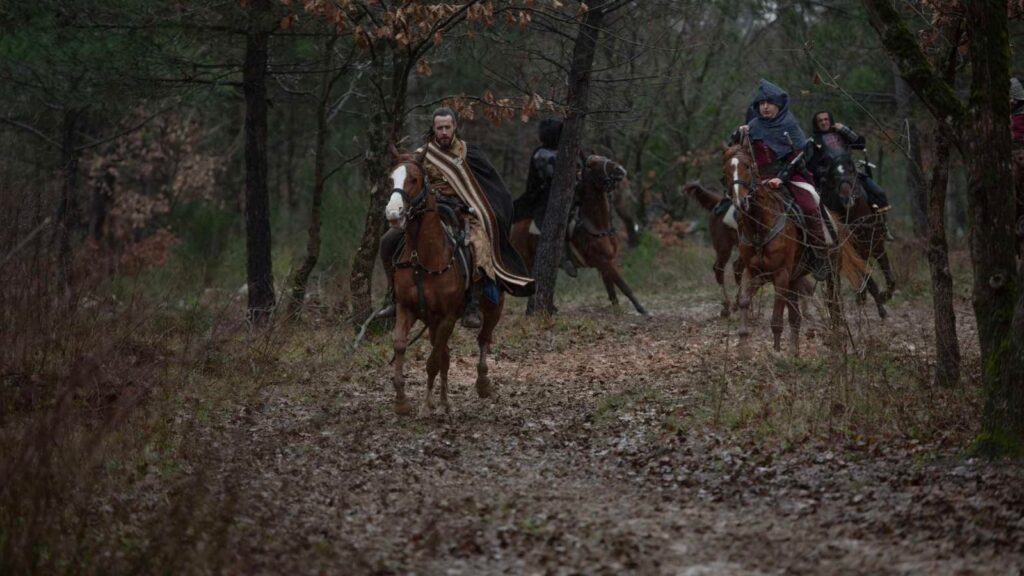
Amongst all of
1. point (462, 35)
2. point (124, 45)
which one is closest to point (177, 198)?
point (124, 45)

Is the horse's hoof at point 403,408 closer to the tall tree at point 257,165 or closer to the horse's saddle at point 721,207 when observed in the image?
the tall tree at point 257,165

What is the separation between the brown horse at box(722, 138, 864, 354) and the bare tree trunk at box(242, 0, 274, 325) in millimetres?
6050

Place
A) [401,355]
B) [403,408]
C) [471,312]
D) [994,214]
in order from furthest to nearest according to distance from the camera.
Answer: [471,312], [403,408], [401,355], [994,214]

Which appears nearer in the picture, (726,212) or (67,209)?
(67,209)

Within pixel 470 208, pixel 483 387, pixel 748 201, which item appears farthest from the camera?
pixel 748 201

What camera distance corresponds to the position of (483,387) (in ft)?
42.6

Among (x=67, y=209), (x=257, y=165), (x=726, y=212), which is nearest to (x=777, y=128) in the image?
(x=726, y=212)

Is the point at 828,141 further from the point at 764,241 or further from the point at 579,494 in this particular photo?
the point at 579,494

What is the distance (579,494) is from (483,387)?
417cm

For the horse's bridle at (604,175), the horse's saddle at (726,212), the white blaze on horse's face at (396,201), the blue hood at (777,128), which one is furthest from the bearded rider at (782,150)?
the white blaze on horse's face at (396,201)

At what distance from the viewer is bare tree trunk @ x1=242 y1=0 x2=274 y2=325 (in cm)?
1702

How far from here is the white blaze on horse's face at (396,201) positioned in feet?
35.1

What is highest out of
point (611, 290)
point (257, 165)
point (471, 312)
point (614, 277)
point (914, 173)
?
point (914, 173)

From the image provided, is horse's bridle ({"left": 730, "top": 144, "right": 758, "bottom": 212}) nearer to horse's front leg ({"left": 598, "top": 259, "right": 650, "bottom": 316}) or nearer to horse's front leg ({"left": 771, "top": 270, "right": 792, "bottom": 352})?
horse's front leg ({"left": 771, "top": 270, "right": 792, "bottom": 352})
